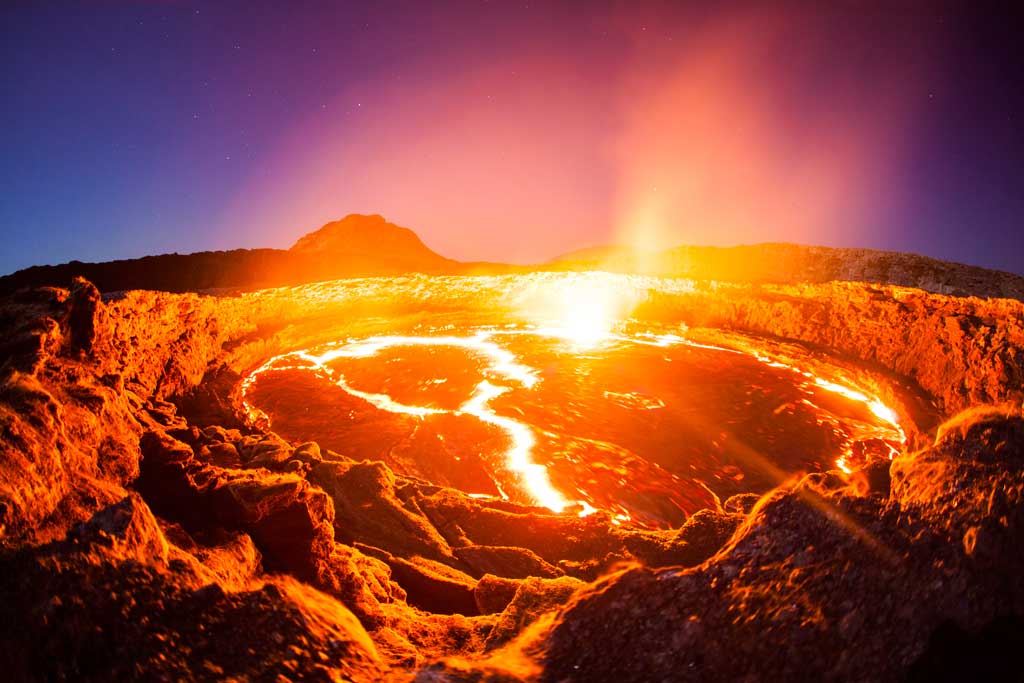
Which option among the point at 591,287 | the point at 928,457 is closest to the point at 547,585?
Result: the point at 928,457

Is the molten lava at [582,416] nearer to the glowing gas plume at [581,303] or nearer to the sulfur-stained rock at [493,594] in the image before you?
the glowing gas plume at [581,303]

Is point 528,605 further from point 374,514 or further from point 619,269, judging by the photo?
point 619,269

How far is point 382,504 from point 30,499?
587cm

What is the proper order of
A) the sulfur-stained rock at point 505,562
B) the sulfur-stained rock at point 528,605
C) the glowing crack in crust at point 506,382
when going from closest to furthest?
the sulfur-stained rock at point 528,605 → the sulfur-stained rock at point 505,562 → the glowing crack in crust at point 506,382

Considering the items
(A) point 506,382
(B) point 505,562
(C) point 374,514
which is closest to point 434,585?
(B) point 505,562

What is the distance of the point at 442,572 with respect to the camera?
24.7 feet

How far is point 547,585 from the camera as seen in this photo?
A: 492 centimetres

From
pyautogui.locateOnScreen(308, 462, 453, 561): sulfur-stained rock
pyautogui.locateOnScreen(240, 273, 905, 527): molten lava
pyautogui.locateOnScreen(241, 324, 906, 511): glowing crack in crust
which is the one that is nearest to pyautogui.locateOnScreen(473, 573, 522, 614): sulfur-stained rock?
pyautogui.locateOnScreen(308, 462, 453, 561): sulfur-stained rock

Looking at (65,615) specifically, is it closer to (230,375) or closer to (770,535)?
(770,535)

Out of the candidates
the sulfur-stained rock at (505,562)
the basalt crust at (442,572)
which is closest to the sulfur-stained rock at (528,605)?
the basalt crust at (442,572)

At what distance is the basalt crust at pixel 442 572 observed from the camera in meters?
2.55

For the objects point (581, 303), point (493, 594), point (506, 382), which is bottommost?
point (493, 594)

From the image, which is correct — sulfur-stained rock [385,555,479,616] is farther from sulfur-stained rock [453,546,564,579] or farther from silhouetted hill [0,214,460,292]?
silhouetted hill [0,214,460,292]

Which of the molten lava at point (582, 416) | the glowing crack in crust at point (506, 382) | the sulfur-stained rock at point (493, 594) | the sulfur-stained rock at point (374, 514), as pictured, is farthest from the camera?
the glowing crack in crust at point (506, 382)
